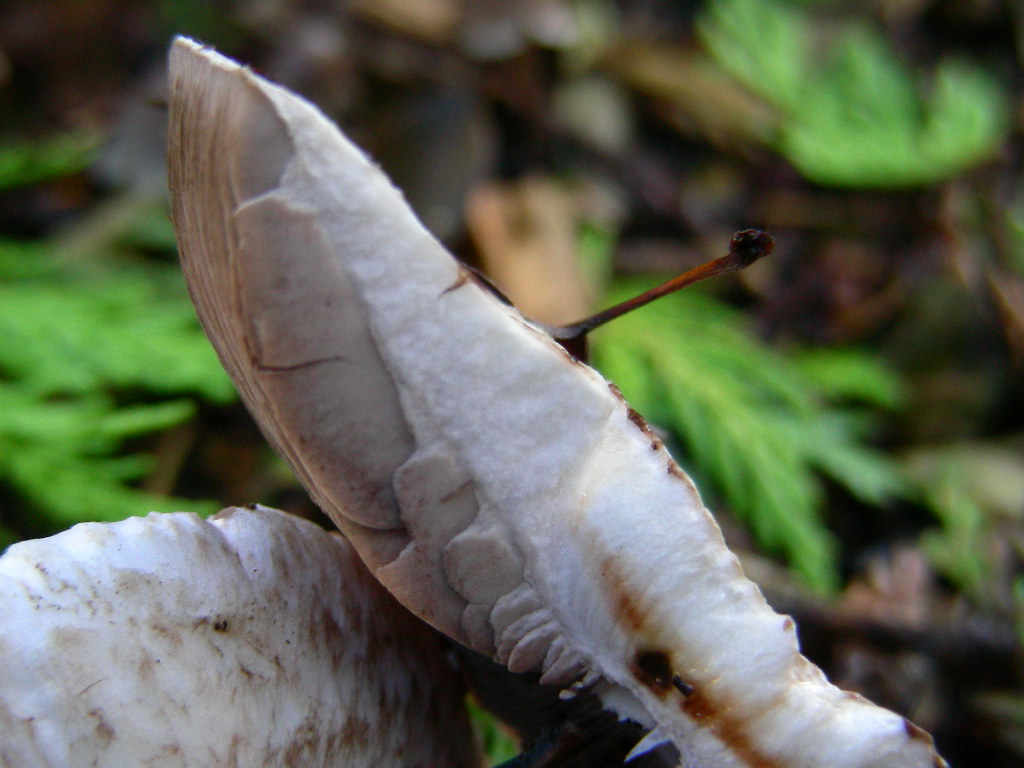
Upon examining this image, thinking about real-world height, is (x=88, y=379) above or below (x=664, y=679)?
below

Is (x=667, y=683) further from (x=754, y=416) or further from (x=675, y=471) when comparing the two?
(x=754, y=416)

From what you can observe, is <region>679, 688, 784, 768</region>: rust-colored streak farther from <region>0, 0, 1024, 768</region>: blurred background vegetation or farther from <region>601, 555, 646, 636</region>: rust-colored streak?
<region>0, 0, 1024, 768</region>: blurred background vegetation

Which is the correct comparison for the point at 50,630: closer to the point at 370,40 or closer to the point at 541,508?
the point at 541,508

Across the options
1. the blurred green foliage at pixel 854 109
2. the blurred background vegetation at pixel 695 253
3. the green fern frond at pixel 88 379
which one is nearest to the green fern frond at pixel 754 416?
the blurred background vegetation at pixel 695 253

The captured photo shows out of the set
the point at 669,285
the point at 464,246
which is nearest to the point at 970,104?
the point at 464,246

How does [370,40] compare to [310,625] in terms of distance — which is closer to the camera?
[310,625]

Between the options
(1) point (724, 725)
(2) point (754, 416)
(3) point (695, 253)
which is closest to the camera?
(1) point (724, 725)

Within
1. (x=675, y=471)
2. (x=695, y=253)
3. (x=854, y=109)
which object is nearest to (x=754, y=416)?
(x=695, y=253)
